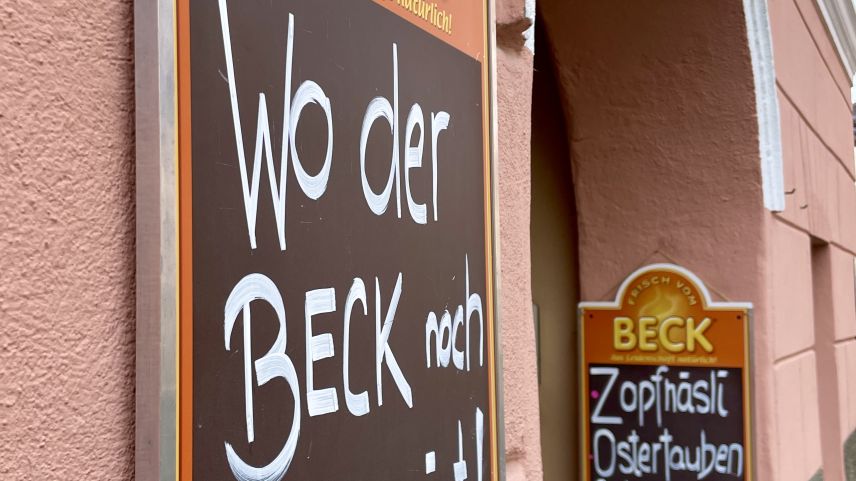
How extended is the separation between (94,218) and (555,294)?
360 cm

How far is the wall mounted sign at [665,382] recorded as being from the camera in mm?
3469

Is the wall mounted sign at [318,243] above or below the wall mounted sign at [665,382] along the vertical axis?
above

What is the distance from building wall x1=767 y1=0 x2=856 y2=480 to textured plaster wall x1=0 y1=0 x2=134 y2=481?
318 cm

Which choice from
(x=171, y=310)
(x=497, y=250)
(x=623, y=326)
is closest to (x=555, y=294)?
(x=623, y=326)

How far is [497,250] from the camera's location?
147cm

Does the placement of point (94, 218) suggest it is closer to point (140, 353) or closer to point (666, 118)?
point (140, 353)

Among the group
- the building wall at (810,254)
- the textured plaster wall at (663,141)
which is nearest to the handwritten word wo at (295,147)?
the textured plaster wall at (663,141)

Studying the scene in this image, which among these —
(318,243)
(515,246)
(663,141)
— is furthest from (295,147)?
(663,141)

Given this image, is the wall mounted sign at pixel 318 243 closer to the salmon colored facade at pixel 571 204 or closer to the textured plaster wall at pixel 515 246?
the salmon colored facade at pixel 571 204

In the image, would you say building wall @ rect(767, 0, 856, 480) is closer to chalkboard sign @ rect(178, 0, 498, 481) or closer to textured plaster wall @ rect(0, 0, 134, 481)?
chalkboard sign @ rect(178, 0, 498, 481)

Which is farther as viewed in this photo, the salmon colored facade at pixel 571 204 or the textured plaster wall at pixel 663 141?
the textured plaster wall at pixel 663 141

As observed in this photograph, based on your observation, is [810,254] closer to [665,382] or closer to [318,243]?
[665,382]

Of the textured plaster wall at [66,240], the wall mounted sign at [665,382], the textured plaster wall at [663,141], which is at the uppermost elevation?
the textured plaster wall at [663,141]

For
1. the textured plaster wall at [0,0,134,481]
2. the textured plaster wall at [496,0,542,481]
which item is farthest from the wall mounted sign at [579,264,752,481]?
the textured plaster wall at [0,0,134,481]
